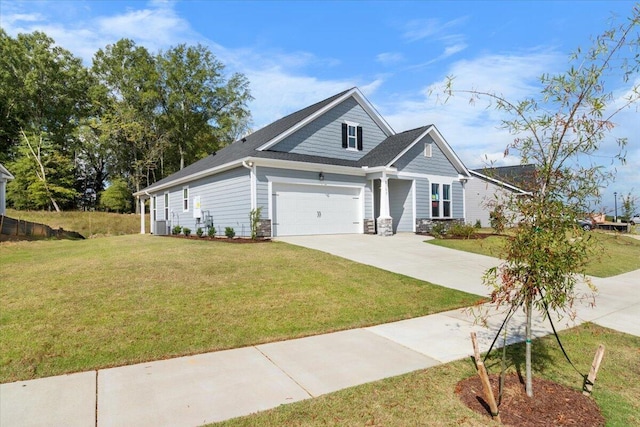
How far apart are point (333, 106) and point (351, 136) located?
181cm

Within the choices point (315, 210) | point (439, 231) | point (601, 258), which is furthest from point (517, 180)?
point (439, 231)

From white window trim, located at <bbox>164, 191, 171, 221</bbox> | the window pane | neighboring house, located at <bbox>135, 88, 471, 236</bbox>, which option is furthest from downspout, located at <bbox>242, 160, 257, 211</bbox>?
white window trim, located at <bbox>164, 191, 171, 221</bbox>

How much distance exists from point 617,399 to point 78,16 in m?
16.2

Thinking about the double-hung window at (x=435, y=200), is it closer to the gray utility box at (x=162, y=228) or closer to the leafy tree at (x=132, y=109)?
the gray utility box at (x=162, y=228)

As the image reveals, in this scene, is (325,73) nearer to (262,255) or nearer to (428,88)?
(262,255)

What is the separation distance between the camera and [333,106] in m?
17.7

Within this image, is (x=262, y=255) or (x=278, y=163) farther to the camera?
(x=278, y=163)

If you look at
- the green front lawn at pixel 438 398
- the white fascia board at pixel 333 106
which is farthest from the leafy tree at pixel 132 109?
the green front lawn at pixel 438 398

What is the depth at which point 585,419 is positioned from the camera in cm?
303

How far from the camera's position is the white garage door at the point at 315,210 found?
15.0 metres

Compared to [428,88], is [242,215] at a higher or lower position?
lower

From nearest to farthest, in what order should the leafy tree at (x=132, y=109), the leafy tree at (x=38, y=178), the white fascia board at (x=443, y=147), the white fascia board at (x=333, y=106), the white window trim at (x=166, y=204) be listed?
1. the white fascia board at (x=333, y=106)
2. the white fascia board at (x=443, y=147)
3. the white window trim at (x=166, y=204)
4. the leafy tree at (x=38, y=178)
5. the leafy tree at (x=132, y=109)

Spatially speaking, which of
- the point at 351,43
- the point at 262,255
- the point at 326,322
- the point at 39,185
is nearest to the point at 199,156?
the point at 39,185

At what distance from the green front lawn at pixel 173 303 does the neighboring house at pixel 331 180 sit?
5564 mm
